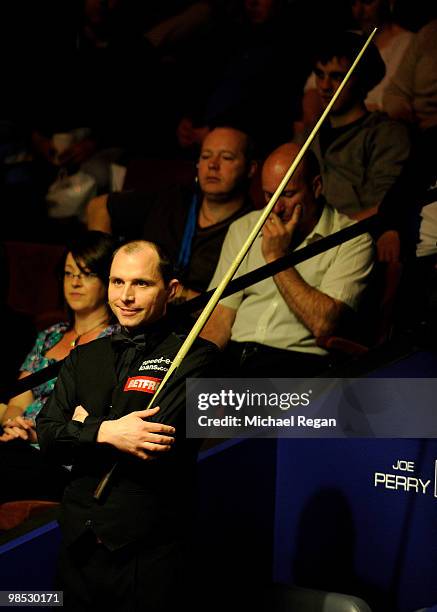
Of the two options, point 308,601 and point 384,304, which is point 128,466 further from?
point 384,304

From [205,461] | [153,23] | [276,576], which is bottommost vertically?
[276,576]

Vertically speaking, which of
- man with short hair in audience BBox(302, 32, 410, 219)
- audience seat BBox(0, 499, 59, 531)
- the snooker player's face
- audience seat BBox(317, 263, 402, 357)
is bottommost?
audience seat BBox(0, 499, 59, 531)

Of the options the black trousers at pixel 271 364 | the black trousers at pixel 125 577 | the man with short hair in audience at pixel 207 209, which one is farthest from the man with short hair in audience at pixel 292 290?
the black trousers at pixel 125 577

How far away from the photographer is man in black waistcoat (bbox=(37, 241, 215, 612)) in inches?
66.5

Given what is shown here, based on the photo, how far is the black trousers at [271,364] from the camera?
8.86 feet

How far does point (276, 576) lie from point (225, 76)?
2.24m

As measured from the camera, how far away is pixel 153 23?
4.61 metres

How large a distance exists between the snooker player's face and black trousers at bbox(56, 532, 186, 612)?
0.44 metres

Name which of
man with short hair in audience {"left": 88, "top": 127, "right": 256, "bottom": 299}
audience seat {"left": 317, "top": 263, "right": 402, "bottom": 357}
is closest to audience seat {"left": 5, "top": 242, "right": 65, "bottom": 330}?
man with short hair in audience {"left": 88, "top": 127, "right": 256, "bottom": 299}

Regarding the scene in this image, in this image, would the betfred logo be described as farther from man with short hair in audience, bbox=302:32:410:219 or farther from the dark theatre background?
man with short hair in audience, bbox=302:32:410:219

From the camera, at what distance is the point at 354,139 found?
3238 mm

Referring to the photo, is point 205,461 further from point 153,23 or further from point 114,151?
point 153,23

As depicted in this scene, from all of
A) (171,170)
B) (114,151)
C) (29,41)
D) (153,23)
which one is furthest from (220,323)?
(29,41)

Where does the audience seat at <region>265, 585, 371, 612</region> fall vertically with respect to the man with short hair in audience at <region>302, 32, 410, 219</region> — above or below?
below
